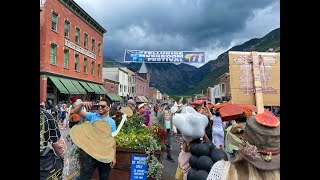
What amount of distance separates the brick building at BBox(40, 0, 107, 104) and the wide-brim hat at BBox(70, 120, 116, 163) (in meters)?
17.2

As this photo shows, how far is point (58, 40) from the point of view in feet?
86.5

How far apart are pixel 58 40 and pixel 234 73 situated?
Answer: 2563 centimetres

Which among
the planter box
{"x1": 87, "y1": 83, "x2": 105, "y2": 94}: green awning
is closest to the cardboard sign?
the planter box

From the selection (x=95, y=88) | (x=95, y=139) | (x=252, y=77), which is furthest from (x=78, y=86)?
(x=252, y=77)

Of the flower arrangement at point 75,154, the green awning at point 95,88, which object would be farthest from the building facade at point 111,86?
the flower arrangement at point 75,154

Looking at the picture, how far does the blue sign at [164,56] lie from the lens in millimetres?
23141

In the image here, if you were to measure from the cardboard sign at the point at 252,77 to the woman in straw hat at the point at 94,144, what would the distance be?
2.41 m

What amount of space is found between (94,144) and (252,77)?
2.62 meters

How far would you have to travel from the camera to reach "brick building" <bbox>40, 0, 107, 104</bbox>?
2434 centimetres

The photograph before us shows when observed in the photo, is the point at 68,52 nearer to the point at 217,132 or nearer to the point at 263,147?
the point at 217,132

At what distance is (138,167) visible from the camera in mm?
5512

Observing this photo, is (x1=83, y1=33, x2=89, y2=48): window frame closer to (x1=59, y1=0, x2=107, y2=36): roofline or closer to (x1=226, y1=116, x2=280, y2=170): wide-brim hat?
(x1=59, y1=0, x2=107, y2=36): roofline

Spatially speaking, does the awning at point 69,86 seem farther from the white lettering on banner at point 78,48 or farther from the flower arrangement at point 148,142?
the flower arrangement at point 148,142
